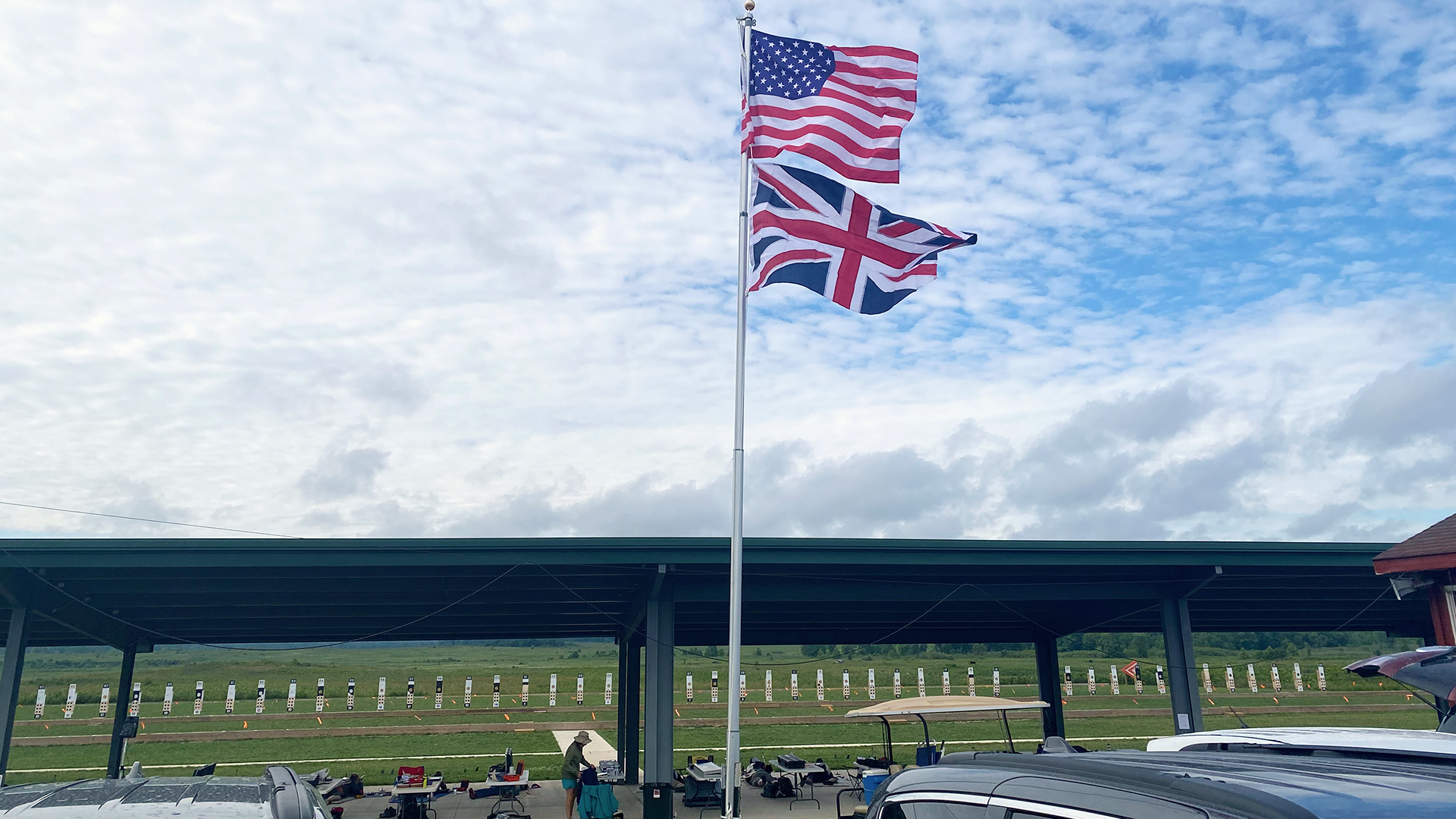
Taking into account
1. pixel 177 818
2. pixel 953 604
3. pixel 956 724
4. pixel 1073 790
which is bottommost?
pixel 956 724

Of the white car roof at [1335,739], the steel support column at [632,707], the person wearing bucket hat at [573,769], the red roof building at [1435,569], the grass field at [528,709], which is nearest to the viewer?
the white car roof at [1335,739]

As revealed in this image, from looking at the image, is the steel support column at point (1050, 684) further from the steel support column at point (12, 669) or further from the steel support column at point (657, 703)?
the steel support column at point (12, 669)

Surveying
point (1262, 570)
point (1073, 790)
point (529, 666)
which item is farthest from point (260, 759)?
point (529, 666)

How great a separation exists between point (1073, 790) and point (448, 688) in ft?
297

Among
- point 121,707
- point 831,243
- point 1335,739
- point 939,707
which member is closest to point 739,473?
point 831,243

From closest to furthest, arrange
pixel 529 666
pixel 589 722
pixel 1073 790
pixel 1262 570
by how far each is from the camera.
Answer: pixel 1073 790 → pixel 1262 570 → pixel 589 722 → pixel 529 666

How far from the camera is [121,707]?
23.6m

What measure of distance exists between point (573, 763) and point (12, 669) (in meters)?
10.5

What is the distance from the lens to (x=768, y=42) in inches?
494

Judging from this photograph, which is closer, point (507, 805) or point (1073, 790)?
point (1073, 790)

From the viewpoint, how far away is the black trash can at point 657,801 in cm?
1777

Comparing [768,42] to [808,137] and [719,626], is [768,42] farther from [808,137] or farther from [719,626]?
[719,626]

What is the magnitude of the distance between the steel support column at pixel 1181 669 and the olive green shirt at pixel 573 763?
12.0 meters

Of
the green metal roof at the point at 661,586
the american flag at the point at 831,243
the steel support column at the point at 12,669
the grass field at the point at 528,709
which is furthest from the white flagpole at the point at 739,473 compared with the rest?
the steel support column at the point at 12,669
